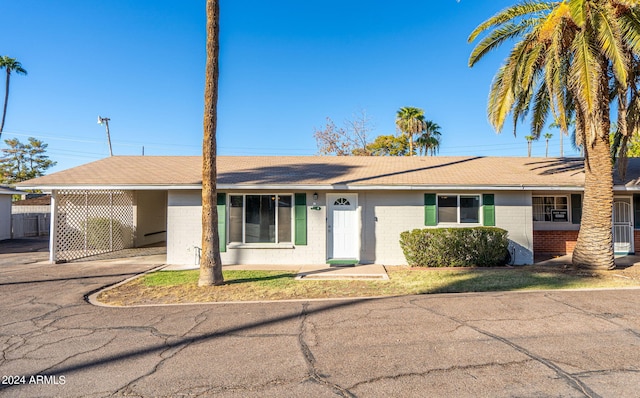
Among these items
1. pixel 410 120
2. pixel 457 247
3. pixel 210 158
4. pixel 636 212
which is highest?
pixel 410 120

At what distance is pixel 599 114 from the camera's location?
9359 millimetres

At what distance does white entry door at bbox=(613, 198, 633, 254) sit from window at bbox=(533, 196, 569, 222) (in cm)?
163

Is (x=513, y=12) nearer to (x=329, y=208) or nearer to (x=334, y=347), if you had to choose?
(x=329, y=208)

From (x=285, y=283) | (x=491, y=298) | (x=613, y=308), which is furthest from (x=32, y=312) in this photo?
(x=613, y=308)

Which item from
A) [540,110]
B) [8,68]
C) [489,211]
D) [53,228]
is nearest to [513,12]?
[540,110]

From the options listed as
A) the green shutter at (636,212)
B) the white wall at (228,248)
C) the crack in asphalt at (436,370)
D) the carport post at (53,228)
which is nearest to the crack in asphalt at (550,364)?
the crack in asphalt at (436,370)

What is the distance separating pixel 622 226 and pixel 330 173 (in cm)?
1077

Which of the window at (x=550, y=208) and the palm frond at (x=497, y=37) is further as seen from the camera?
the window at (x=550, y=208)

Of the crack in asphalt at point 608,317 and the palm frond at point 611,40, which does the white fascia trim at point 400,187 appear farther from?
the crack in asphalt at point 608,317

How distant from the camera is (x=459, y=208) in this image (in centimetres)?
1150

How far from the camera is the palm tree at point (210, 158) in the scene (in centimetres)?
816

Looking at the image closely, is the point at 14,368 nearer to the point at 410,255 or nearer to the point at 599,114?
the point at 410,255

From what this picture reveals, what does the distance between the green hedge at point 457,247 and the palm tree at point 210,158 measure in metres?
5.90

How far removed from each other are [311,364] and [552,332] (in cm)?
355
